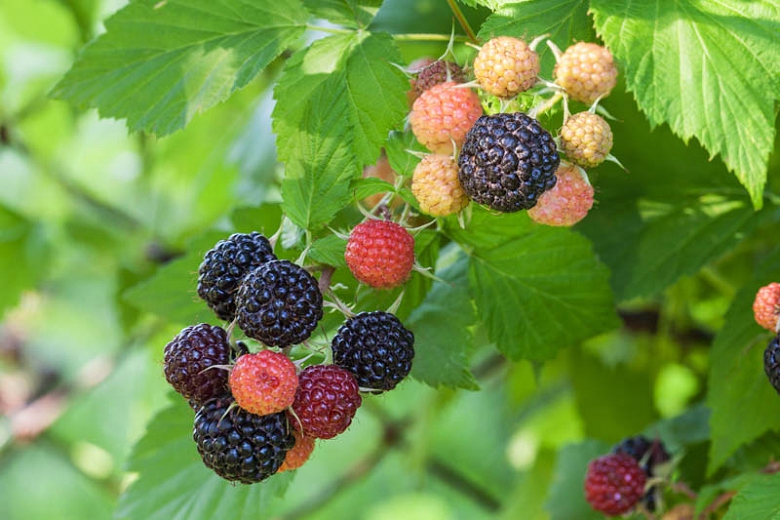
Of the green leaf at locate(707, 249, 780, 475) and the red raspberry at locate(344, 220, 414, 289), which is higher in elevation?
the red raspberry at locate(344, 220, 414, 289)

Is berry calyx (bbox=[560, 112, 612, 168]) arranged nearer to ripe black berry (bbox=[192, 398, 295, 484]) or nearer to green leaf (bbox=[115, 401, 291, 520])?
ripe black berry (bbox=[192, 398, 295, 484])

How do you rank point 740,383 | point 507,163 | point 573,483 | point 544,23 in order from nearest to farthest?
point 507,163
point 544,23
point 740,383
point 573,483

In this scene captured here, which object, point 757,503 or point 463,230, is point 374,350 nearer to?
point 463,230

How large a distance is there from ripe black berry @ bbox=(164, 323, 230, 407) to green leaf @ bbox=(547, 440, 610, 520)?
0.68 meters

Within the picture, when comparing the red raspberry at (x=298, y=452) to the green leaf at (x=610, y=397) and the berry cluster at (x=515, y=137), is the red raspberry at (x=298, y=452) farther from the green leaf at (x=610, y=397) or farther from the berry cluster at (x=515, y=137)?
the green leaf at (x=610, y=397)

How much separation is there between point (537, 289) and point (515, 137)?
0.32m

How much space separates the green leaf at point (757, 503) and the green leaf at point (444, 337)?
0.26 metres

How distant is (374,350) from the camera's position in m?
0.71

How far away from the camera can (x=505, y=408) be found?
2.12m

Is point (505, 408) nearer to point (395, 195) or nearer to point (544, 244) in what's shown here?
point (544, 244)

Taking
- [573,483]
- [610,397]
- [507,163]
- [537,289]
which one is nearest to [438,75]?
[507,163]

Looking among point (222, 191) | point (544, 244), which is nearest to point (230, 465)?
point (544, 244)

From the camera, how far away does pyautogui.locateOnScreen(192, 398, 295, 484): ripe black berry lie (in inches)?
26.9

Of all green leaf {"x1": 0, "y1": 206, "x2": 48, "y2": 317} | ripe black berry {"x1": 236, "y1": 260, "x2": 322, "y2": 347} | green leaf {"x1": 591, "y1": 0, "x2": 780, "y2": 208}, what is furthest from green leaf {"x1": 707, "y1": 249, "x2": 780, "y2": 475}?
green leaf {"x1": 0, "y1": 206, "x2": 48, "y2": 317}
